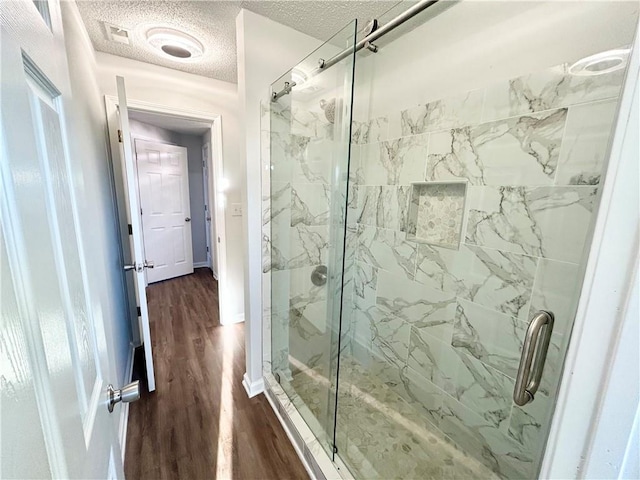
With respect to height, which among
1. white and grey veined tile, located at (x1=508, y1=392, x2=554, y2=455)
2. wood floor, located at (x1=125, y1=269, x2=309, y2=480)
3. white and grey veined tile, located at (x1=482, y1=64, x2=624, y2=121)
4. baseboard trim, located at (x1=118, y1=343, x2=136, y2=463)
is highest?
white and grey veined tile, located at (x1=482, y1=64, x2=624, y2=121)

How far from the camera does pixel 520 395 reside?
72cm

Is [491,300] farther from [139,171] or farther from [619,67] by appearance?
[139,171]

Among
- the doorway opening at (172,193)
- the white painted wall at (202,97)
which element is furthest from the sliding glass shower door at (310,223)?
the doorway opening at (172,193)

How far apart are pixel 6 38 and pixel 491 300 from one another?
1.65m

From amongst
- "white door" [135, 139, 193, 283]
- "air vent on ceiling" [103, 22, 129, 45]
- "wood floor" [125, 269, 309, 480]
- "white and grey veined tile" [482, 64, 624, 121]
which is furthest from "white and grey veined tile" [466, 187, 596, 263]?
"white door" [135, 139, 193, 283]

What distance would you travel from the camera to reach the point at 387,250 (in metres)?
1.83

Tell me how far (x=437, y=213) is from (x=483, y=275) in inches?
16.8

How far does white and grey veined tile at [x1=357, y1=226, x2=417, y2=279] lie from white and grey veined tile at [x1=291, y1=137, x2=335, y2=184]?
1.79ft

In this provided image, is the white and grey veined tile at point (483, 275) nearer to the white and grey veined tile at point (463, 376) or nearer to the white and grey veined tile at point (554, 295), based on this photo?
the white and grey veined tile at point (554, 295)

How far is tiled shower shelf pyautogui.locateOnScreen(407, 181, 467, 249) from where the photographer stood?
1430 mm

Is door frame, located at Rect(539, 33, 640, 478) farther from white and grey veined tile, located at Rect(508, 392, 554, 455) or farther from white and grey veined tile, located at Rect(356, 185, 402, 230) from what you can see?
white and grey veined tile, located at Rect(356, 185, 402, 230)

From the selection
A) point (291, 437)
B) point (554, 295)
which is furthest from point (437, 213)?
point (291, 437)

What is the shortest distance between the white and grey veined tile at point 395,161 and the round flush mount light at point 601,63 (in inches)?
25.2

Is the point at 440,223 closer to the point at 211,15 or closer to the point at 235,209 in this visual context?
the point at 211,15
